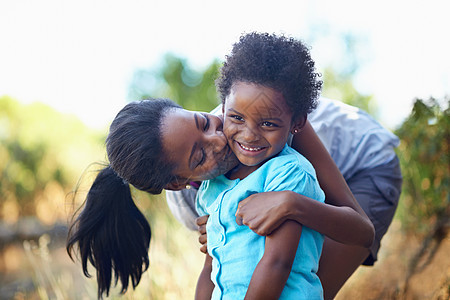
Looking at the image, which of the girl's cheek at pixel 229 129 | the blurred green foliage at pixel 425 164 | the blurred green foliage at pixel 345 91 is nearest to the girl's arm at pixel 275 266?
the girl's cheek at pixel 229 129

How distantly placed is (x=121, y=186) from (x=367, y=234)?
1187mm

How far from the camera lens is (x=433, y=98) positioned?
2.96m

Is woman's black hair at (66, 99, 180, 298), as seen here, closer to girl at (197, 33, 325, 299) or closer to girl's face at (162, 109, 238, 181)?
girl's face at (162, 109, 238, 181)

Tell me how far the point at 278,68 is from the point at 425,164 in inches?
102

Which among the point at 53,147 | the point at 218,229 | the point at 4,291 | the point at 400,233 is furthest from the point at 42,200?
the point at 218,229

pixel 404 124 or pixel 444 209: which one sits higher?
pixel 404 124

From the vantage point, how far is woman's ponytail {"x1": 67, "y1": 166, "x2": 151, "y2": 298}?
2.34m

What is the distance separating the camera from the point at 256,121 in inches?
65.2

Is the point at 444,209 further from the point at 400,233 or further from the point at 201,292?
the point at 201,292

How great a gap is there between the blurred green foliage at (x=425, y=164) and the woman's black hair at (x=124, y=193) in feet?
6.31

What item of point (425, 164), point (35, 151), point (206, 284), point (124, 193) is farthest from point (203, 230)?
point (35, 151)

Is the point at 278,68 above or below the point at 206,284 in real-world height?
above

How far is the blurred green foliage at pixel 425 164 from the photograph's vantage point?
3.21 m

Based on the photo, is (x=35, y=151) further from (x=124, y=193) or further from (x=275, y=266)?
(x=275, y=266)
